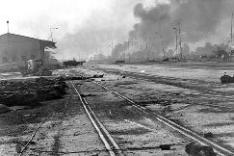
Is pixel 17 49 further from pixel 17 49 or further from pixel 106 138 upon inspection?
pixel 106 138

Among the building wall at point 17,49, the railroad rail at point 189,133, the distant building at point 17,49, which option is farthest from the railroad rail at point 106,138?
the building wall at point 17,49

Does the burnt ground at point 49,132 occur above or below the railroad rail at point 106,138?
below

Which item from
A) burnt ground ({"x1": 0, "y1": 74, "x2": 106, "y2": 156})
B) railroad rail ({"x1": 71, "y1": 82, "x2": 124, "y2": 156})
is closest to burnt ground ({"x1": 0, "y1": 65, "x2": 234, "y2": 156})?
burnt ground ({"x1": 0, "y1": 74, "x2": 106, "y2": 156})

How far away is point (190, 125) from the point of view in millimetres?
11125

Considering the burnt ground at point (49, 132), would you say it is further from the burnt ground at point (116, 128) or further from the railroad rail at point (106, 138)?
the railroad rail at point (106, 138)

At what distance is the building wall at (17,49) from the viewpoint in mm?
75831

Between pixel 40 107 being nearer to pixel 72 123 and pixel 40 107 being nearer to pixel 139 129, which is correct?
pixel 72 123

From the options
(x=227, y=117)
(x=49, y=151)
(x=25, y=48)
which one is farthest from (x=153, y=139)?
(x=25, y=48)

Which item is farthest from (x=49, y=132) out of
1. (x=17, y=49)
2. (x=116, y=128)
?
(x=17, y=49)

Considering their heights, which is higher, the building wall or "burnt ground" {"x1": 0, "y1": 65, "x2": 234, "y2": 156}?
the building wall

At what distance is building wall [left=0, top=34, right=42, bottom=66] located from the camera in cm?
7583

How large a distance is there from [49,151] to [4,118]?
7.71 m

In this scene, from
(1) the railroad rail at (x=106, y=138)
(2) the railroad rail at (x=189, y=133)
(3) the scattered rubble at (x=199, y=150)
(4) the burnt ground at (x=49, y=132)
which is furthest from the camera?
(4) the burnt ground at (x=49, y=132)

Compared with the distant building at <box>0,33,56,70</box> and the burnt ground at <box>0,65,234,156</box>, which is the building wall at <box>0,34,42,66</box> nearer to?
the distant building at <box>0,33,56,70</box>
